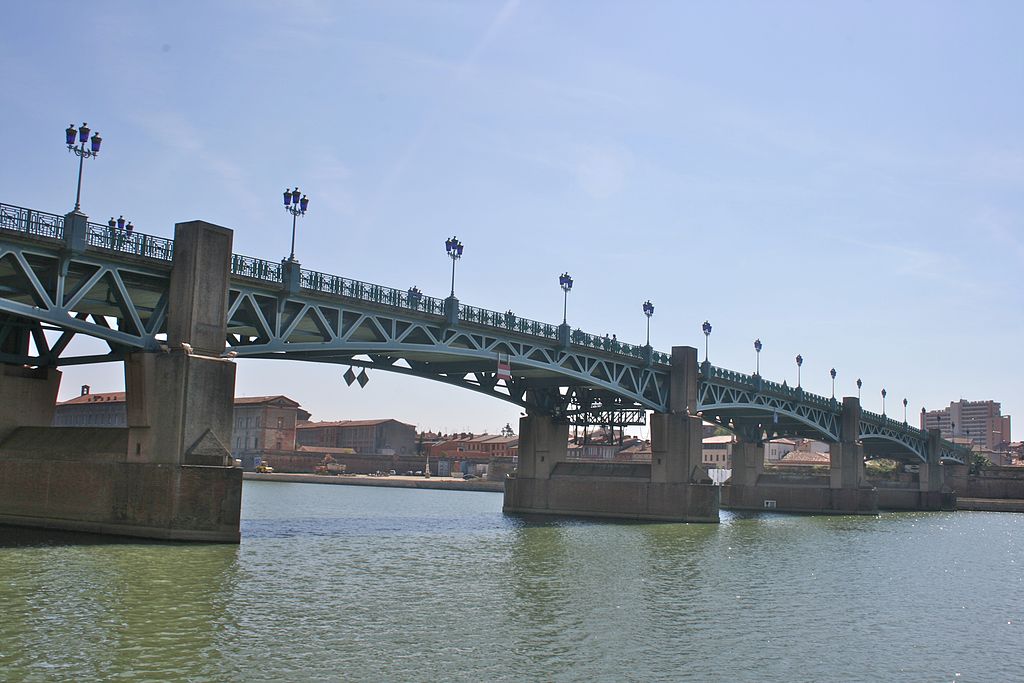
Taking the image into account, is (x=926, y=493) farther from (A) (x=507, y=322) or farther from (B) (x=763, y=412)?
(A) (x=507, y=322)

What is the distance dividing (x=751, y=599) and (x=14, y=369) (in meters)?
34.2

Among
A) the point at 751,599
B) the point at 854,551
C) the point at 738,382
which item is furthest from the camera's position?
the point at 738,382

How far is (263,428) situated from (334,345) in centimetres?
13190

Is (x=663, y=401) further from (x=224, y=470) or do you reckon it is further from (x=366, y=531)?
(x=224, y=470)

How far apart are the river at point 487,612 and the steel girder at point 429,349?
32.7ft

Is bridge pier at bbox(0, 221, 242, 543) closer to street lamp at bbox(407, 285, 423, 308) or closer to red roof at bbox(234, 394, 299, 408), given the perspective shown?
street lamp at bbox(407, 285, 423, 308)

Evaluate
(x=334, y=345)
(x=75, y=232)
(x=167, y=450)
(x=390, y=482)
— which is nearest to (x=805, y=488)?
(x=390, y=482)

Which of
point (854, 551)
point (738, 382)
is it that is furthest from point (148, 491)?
point (738, 382)

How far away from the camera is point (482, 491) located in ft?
493

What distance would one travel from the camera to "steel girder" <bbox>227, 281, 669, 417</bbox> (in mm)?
48875

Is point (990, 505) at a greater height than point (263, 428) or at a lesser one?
lesser

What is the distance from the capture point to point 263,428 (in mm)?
176125

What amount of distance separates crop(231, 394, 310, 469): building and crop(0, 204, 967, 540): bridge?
97437 millimetres

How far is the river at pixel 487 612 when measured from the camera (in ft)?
72.6
